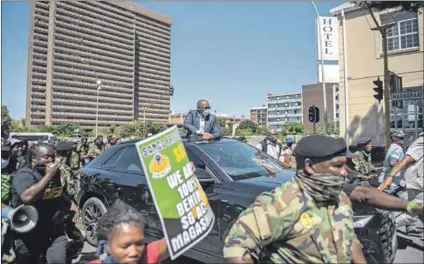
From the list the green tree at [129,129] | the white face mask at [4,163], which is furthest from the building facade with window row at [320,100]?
the white face mask at [4,163]

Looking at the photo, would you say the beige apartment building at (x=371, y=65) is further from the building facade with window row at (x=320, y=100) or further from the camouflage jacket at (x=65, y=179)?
the camouflage jacket at (x=65, y=179)

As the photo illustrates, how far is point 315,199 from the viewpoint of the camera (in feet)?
5.56

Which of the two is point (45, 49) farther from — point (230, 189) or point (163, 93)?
point (230, 189)

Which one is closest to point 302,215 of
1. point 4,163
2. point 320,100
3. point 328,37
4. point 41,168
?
point 328,37

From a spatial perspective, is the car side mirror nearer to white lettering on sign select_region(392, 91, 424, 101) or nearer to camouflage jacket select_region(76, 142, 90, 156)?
white lettering on sign select_region(392, 91, 424, 101)

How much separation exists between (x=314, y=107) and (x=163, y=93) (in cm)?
151

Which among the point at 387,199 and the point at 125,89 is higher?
the point at 125,89

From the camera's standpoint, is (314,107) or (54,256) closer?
(54,256)

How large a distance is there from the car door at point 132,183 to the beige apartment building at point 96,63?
66 cm

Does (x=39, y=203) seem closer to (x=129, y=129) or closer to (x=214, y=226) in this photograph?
(x=129, y=129)

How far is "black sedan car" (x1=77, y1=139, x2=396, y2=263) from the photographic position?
2.53m

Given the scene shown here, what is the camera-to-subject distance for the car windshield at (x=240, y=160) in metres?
3.54

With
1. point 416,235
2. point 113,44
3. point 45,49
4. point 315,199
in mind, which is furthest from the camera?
point 113,44

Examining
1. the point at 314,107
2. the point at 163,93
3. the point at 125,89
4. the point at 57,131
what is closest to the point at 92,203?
the point at 57,131
